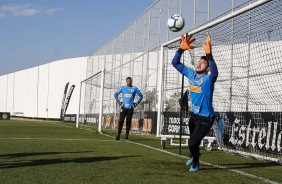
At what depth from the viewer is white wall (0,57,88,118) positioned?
58.9 m

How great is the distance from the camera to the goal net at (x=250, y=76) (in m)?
8.91

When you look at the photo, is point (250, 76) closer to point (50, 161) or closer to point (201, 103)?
point (201, 103)

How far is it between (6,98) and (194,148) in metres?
66.5

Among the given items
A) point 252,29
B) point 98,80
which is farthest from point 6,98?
point 252,29

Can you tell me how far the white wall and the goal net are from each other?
142 feet

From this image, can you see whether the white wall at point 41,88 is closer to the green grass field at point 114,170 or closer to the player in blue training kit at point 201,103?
the green grass field at point 114,170

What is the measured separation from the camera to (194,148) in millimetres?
6449

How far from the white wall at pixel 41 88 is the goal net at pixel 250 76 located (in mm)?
43269

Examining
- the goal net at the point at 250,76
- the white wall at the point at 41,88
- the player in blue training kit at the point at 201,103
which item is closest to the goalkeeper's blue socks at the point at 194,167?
the player in blue training kit at the point at 201,103

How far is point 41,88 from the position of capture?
63.2m

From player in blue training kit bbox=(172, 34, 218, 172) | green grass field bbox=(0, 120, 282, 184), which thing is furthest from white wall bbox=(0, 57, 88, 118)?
player in blue training kit bbox=(172, 34, 218, 172)

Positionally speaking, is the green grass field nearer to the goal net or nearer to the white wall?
the goal net

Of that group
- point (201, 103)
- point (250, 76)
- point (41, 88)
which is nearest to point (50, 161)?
point (201, 103)

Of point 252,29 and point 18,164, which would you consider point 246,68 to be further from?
point 18,164
